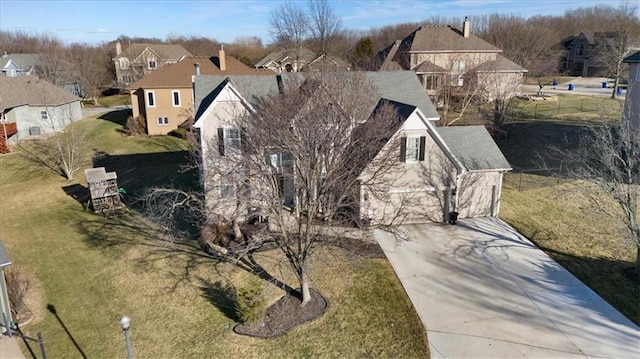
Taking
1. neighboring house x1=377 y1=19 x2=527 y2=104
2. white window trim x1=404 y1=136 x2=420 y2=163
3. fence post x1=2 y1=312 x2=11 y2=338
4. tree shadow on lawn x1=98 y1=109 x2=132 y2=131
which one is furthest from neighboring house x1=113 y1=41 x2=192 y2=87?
fence post x1=2 y1=312 x2=11 y2=338

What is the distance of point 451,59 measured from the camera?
175ft

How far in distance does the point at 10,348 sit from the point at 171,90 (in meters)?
34.6

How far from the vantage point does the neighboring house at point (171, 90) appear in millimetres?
45938

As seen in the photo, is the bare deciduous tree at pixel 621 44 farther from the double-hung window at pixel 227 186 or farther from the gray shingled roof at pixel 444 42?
the double-hung window at pixel 227 186

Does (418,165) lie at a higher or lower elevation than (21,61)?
lower

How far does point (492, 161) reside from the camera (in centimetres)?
2423

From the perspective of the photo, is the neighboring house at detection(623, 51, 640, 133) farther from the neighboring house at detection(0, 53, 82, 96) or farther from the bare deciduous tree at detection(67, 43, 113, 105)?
the neighboring house at detection(0, 53, 82, 96)

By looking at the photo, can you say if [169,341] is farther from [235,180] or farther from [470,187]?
[470,187]

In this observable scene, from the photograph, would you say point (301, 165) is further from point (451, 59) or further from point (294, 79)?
point (451, 59)

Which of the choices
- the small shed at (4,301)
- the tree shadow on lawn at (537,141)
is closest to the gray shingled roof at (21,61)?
the small shed at (4,301)

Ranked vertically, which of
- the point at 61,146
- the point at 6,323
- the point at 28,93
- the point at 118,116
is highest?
the point at 28,93

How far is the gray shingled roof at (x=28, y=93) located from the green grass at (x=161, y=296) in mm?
24536

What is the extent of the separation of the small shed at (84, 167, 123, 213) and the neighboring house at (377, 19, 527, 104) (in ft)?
107

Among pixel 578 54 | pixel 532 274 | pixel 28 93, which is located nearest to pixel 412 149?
pixel 532 274
